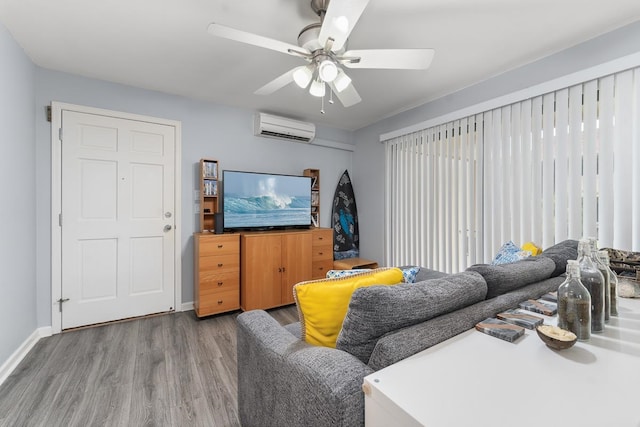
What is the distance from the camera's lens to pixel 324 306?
109 cm

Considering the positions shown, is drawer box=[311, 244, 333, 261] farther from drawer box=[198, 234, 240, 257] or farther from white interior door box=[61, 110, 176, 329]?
white interior door box=[61, 110, 176, 329]

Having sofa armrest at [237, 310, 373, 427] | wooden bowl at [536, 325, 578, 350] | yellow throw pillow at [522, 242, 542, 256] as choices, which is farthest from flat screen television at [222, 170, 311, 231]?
wooden bowl at [536, 325, 578, 350]

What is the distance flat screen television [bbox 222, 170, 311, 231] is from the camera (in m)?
3.11

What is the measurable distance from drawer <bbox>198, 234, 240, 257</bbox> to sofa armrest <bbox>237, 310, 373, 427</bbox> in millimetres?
1683

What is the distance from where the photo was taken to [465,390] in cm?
66

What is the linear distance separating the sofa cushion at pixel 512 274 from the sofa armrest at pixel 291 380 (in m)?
0.76

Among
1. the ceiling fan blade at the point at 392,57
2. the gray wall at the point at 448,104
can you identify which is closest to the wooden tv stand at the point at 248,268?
the gray wall at the point at 448,104

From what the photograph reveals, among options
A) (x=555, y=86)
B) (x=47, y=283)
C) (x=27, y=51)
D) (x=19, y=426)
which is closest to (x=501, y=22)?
(x=555, y=86)

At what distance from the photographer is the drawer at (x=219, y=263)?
2.83 m

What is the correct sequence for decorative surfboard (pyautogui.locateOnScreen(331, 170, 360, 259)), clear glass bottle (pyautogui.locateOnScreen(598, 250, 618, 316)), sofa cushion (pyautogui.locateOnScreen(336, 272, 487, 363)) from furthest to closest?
decorative surfboard (pyautogui.locateOnScreen(331, 170, 360, 259)) < clear glass bottle (pyautogui.locateOnScreen(598, 250, 618, 316)) < sofa cushion (pyautogui.locateOnScreen(336, 272, 487, 363))

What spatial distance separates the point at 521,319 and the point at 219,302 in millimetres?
2685

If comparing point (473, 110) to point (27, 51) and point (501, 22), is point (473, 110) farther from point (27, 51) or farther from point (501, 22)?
point (27, 51)

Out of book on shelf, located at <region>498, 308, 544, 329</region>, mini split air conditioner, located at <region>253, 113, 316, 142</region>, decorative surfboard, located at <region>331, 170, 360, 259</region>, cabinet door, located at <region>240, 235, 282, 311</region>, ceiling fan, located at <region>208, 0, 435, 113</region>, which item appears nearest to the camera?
book on shelf, located at <region>498, 308, 544, 329</region>

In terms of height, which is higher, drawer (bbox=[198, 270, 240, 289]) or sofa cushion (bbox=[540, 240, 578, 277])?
sofa cushion (bbox=[540, 240, 578, 277])
